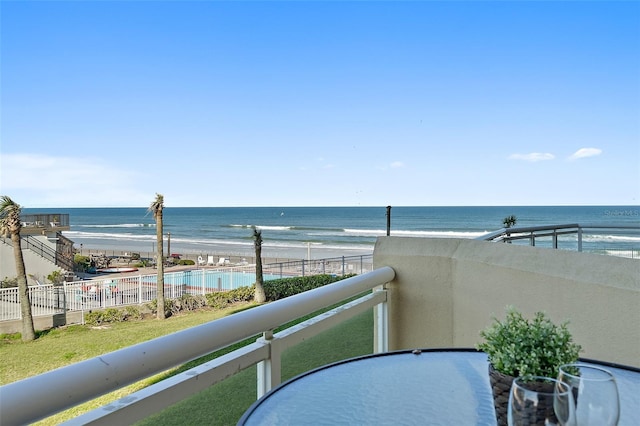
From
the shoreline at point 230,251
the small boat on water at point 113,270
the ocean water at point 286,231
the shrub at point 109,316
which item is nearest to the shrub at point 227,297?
the shrub at point 109,316

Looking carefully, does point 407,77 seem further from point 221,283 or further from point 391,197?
point 391,197

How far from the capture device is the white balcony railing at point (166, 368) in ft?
2.31

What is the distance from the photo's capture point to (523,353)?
33.3 inches

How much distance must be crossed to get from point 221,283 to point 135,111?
2281 centimetres

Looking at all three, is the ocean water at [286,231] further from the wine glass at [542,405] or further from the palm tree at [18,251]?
the wine glass at [542,405]

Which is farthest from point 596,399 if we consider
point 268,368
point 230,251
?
point 230,251

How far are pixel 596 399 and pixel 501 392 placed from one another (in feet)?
0.71

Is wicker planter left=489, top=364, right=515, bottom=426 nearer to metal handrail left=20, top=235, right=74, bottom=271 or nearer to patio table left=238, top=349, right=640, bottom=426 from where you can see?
patio table left=238, top=349, right=640, bottom=426

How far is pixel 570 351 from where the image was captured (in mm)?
852

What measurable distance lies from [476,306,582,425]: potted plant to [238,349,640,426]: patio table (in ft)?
0.48

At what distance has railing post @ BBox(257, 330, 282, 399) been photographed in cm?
133

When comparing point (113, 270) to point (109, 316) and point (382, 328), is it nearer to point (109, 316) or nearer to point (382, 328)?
point (109, 316)

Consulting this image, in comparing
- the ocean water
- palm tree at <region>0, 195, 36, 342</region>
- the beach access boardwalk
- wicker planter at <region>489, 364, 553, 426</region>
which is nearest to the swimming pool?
the beach access boardwalk

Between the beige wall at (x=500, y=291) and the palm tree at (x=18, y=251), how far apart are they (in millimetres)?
11588
